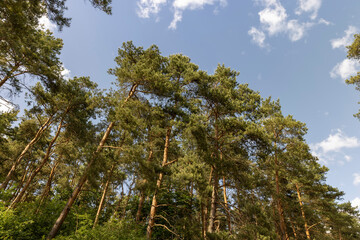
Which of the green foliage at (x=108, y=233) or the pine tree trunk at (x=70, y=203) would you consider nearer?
the green foliage at (x=108, y=233)

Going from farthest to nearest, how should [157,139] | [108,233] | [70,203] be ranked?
[157,139] → [70,203] → [108,233]

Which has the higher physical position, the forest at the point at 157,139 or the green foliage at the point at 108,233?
the forest at the point at 157,139

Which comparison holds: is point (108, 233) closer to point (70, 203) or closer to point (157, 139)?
point (70, 203)

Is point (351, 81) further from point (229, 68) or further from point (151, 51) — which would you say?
point (151, 51)

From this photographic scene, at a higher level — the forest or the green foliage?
the forest

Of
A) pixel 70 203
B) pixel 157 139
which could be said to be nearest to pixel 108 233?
pixel 70 203

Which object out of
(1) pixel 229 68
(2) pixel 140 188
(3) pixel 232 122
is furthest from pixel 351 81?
(2) pixel 140 188

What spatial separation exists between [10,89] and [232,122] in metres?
10.5

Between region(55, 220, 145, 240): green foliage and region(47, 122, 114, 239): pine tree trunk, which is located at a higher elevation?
region(47, 122, 114, 239): pine tree trunk

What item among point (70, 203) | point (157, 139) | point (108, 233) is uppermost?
point (157, 139)

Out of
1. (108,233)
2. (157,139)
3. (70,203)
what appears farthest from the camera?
(157,139)

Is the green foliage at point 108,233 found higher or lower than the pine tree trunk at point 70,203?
lower

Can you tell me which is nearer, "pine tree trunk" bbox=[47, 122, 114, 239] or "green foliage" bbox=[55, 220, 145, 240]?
"green foliage" bbox=[55, 220, 145, 240]

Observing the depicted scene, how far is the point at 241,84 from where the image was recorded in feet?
43.7
